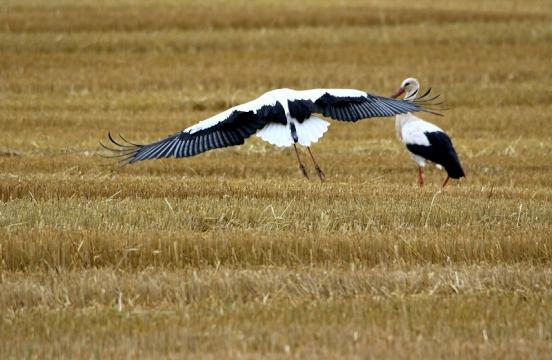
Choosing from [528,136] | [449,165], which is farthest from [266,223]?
[528,136]

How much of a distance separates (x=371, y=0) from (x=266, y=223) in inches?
969

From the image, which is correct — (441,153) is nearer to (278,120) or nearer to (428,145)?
(428,145)

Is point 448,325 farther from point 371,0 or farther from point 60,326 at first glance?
point 371,0

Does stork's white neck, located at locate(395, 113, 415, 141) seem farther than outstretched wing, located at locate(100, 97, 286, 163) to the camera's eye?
Yes

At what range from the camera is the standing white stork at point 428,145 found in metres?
11.4

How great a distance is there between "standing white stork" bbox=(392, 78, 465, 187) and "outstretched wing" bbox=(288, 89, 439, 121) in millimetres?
894

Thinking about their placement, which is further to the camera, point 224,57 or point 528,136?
point 224,57

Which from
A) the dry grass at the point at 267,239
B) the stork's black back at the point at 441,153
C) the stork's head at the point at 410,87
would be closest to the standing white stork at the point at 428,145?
the stork's black back at the point at 441,153

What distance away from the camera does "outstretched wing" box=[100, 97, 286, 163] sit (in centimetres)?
986

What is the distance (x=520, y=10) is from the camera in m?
29.3

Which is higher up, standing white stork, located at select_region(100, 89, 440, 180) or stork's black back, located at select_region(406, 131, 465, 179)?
standing white stork, located at select_region(100, 89, 440, 180)

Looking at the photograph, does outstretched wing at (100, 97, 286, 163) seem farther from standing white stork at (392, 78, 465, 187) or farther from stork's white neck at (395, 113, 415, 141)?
stork's white neck at (395, 113, 415, 141)

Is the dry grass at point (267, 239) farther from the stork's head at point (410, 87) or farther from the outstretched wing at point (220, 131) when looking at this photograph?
the stork's head at point (410, 87)

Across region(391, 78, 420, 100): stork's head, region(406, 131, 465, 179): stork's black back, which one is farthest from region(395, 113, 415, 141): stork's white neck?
region(391, 78, 420, 100): stork's head
